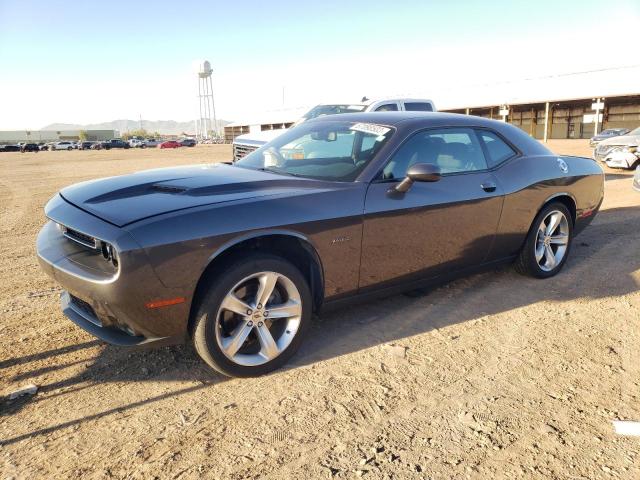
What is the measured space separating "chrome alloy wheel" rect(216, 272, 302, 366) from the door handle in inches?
74.2

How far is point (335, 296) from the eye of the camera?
10.8 feet

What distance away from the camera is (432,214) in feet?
11.9

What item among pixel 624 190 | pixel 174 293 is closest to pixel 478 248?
pixel 174 293

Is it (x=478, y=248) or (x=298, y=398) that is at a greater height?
(x=478, y=248)

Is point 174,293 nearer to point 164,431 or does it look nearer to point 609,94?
point 164,431

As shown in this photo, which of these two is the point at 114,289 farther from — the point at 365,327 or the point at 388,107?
the point at 388,107

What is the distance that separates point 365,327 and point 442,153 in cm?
149

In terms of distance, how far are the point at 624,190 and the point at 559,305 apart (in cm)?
758

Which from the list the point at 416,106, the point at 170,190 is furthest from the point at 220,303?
the point at 416,106

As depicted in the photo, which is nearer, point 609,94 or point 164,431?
point 164,431

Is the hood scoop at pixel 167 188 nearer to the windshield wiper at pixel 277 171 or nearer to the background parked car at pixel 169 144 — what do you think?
the windshield wiper at pixel 277 171

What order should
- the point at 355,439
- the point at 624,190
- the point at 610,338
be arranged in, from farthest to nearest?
the point at 624,190
the point at 610,338
the point at 355,439

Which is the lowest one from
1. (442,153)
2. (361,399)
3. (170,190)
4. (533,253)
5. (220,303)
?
(361,399)

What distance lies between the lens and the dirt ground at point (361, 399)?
224cm
